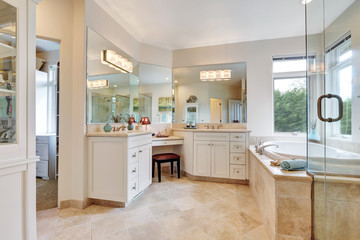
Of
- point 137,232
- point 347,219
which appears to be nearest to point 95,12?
point 137,232

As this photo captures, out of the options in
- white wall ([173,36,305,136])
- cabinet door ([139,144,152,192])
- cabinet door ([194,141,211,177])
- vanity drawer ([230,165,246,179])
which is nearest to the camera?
cabinet door ([139,144,152,192])

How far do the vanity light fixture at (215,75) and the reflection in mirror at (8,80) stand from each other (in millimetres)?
2963

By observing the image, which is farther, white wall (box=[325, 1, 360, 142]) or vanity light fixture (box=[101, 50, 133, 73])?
vanity light fixture (box=[101, 50, 133, 73])

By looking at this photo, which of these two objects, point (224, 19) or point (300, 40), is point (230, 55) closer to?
point (224, 19)

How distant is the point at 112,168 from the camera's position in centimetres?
209

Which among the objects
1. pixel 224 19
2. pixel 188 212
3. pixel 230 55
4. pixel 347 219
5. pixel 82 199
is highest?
pixel 224 19

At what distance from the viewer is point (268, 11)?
2.47 metres

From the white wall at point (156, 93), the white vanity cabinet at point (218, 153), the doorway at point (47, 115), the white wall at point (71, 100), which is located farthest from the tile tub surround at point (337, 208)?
the doorway at point (47, 115)

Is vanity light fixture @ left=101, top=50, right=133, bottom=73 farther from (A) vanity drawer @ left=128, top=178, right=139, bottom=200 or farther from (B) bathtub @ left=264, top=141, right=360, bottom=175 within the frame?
(B) bathtub @ left=264, top=141, right=360, bottom=175

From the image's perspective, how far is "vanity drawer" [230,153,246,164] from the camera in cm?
292

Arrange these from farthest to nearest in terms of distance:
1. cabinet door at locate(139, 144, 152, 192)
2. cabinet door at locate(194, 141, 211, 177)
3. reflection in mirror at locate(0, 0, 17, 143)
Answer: cabinet door at locate(194, 141, 211, 177)
cabinet door at locate(139, 144, 152, 192)
reflection in mirror at locate(0, 0, 17, 143)

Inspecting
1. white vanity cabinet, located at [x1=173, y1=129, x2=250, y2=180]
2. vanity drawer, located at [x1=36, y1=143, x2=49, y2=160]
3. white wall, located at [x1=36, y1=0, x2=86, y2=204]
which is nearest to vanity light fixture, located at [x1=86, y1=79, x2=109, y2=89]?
white wall, located at [x1=36, y1=0, x2=86, y2=204]

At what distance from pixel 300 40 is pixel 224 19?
1547 mm

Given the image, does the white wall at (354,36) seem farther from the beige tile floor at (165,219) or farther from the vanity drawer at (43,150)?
the vanity drawer at (43,150)
